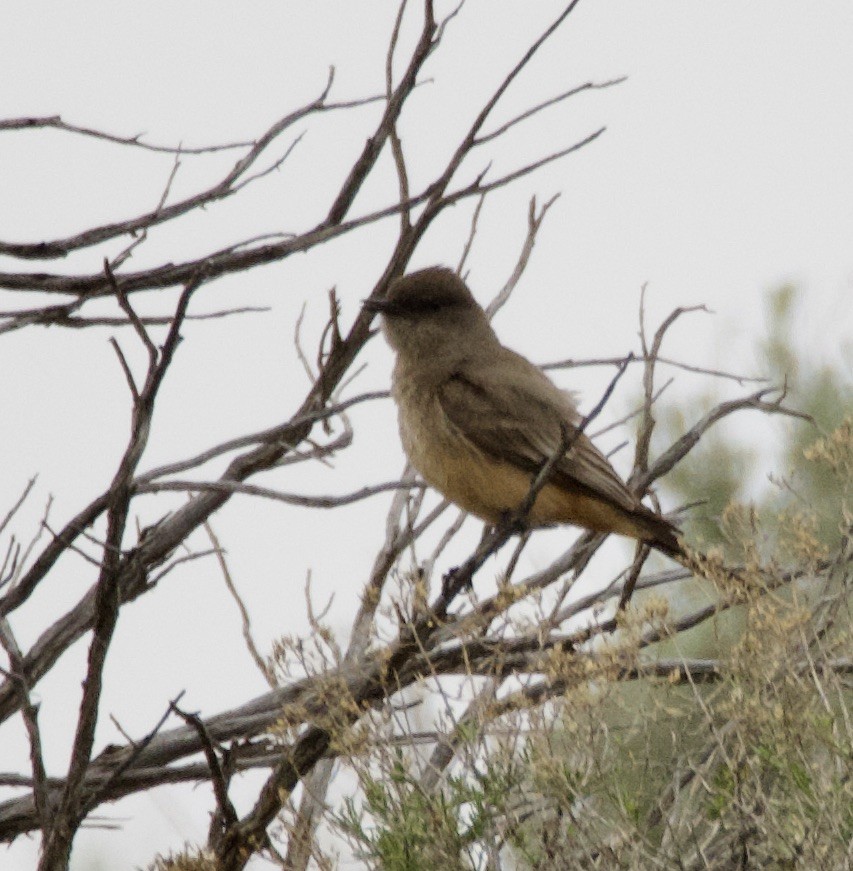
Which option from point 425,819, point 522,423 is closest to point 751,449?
point 522,423

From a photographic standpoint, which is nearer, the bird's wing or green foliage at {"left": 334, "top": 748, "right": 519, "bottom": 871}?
green foliage at {"left": 334, "top": 748, "right": 519, "bottom": 871}

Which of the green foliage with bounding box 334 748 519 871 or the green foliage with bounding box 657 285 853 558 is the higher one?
the green foliage with bounding box 657 285 853 558

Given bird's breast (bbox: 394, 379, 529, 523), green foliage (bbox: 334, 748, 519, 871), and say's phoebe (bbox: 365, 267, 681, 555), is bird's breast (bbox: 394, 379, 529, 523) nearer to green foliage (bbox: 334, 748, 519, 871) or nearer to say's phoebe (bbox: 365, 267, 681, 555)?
say's phoebe (bbox: 365, 267, 681, 555)

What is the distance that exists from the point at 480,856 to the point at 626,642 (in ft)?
1.42

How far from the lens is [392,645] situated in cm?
306

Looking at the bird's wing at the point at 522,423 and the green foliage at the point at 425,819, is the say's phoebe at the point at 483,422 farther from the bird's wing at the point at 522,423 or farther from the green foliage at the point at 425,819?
the green foliage at the point at 425,819

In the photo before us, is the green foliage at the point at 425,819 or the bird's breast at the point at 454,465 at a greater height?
the bird's breast at the point at 454,465

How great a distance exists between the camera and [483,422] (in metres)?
4.83

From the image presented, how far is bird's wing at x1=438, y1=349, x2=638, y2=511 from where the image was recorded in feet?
15.1

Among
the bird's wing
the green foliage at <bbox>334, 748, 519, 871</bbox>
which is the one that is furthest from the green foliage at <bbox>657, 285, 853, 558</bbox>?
the green foliage at <bbox>334, 748, 519, 871</bbox>

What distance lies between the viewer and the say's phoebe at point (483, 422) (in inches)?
179

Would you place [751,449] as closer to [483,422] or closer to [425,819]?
[483,422]

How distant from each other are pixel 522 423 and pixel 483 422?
152 millimetres

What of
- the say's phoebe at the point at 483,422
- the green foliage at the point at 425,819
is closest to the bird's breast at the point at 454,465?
the say's phoebe at the point at 483,422
